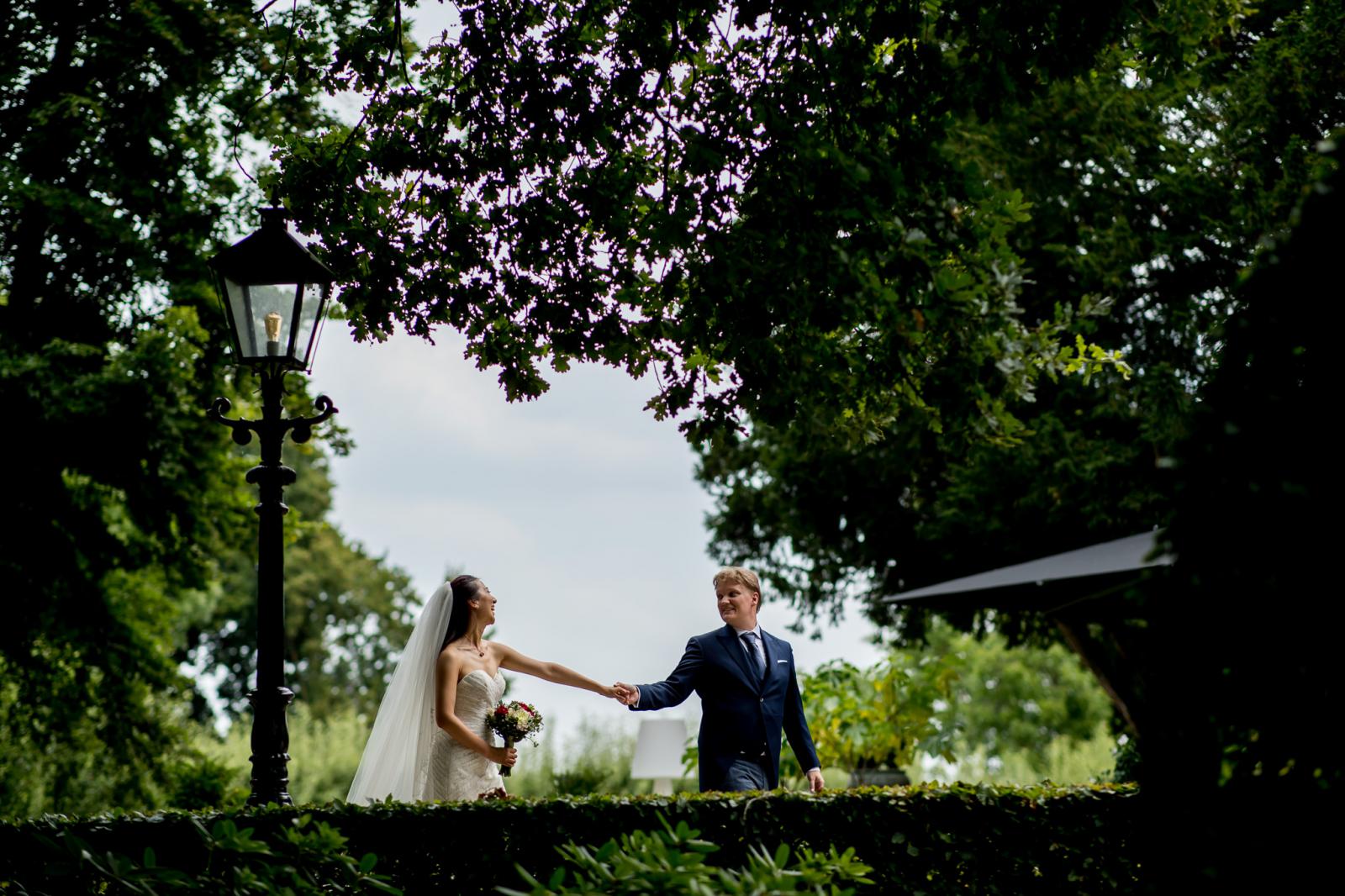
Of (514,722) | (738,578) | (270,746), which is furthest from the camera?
(514,722)

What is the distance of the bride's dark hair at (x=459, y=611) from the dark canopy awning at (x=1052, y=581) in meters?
4.59

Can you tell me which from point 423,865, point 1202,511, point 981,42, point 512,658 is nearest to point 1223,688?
point 1202,511

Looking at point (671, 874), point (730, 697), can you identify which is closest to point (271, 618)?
point (730, 697)

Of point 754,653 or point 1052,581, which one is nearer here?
point 754,653

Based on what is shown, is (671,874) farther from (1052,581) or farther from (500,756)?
(1052,581)

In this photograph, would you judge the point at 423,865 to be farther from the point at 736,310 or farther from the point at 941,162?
the point at 941,162

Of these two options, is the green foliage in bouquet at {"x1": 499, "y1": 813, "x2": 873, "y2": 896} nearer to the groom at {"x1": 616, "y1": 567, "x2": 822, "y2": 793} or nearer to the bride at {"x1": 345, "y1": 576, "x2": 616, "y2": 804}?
the groom at {"x1": 616, "y1": 567, "x2": 822, "y2": 793}

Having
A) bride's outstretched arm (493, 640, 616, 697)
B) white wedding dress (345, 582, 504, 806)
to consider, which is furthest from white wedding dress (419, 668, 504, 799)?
bride's outstretched arm (493, 640, 616, 697)

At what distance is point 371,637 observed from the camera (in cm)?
4425

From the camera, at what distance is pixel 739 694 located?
7.12 meters

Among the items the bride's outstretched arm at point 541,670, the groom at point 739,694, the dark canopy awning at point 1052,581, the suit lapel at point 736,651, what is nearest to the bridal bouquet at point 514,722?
the bride's outstretched arm at point 541,670

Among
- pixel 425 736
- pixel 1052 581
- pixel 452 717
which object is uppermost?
pixel 1052 581

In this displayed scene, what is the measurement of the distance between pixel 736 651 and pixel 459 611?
5.75ft

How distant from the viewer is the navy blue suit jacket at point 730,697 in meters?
7.10
